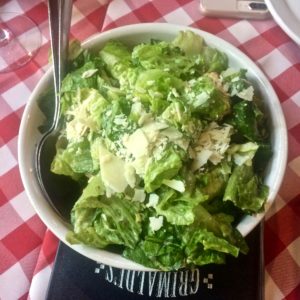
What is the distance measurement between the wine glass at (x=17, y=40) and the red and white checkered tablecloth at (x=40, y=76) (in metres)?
0.01

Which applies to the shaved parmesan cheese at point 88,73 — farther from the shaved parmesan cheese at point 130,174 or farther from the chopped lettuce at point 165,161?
the shaved parmesan cheese at point 130,174

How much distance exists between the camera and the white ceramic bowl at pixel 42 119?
650 millimetres

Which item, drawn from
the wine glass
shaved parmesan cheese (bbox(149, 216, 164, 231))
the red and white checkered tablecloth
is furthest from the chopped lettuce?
the wine glass

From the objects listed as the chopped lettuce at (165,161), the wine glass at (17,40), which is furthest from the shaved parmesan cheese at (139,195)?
the wine glass at (17,40)

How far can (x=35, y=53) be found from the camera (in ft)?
3.12

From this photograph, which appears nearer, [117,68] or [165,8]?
[117,68]

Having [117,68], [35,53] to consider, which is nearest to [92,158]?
[117,68]

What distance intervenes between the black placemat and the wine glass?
16.3 inches

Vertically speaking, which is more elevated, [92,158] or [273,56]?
[92,158]

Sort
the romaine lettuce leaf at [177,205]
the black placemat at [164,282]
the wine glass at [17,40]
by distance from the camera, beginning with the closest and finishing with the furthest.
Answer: the romaine lettuce leaf at [177,205], the black placemat at [164,282], the wine glass at [17,40]

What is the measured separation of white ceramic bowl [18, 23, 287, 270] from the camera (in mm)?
650

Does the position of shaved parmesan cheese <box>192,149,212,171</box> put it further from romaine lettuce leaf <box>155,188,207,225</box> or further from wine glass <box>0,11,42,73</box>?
wine glass <box>0,11,42,73</box>

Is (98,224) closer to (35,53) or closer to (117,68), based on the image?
(117,68)

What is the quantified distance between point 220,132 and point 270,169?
0.09 m
